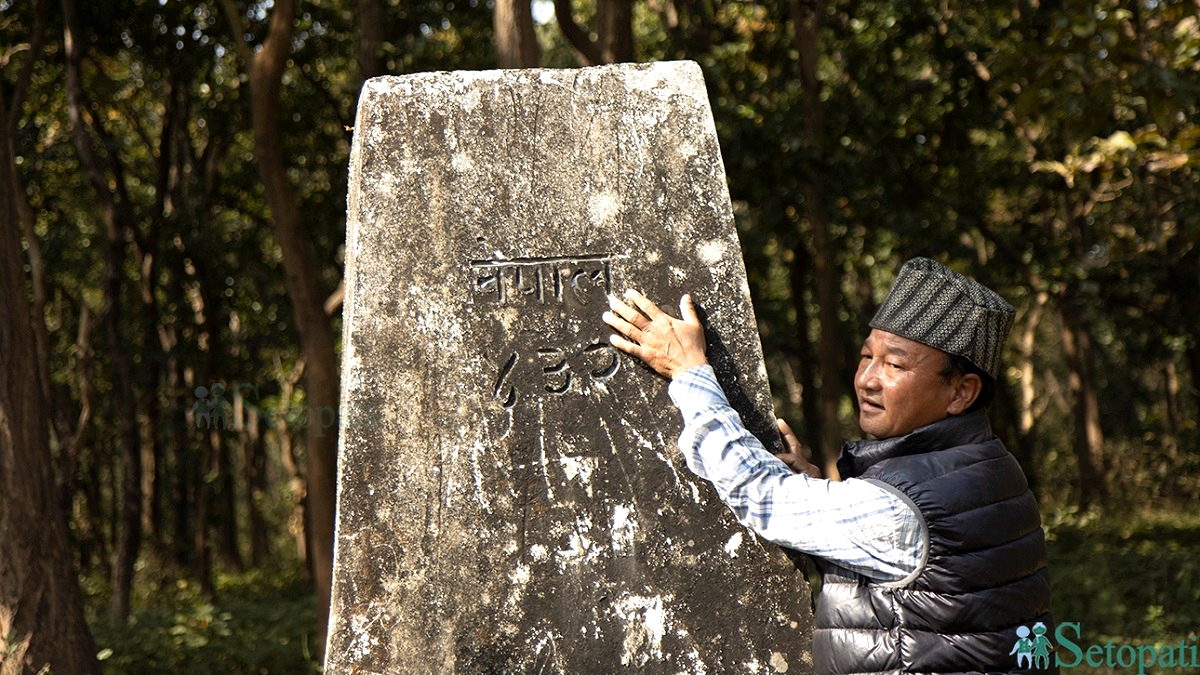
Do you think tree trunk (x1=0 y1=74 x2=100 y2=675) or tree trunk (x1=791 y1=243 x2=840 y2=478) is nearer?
tree trunk (x1=0 y1=74 x2=100 y2=675)

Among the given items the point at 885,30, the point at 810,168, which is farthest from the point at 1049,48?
the point at 885,30

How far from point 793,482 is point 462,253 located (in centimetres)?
86

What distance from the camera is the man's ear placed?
2.39 metres

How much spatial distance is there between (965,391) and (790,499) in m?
0.42

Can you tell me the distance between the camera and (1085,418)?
1352 cm

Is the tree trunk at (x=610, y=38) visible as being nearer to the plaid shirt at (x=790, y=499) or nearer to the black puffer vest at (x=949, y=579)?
the plaid shirt at (x=790, y=499)

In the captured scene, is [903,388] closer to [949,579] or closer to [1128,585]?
[949,579]

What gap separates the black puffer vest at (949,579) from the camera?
2.20m

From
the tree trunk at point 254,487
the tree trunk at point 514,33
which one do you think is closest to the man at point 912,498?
the tree trunk at point 514,33

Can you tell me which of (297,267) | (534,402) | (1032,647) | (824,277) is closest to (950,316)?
(1032,647)

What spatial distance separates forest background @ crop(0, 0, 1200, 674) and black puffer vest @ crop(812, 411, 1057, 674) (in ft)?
13.5

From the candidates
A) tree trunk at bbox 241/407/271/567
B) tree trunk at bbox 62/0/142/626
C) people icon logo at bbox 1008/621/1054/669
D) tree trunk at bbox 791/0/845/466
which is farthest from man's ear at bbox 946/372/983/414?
tree trunk at bbox 241/407/271/567

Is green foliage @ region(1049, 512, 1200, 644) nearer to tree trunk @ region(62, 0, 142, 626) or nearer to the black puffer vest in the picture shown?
the black puffer vest

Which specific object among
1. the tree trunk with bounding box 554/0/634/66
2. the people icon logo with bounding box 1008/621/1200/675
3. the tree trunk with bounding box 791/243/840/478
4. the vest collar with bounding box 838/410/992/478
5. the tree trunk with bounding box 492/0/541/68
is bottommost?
the people icon logo with bounding box 1008/621/1200/675
